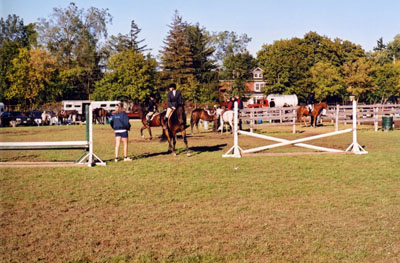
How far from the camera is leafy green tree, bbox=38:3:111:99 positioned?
7575cm

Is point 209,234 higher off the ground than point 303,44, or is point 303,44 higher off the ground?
point 303,44

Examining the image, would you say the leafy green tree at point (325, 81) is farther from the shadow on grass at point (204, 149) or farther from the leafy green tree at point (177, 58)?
the shadow on grass at point (204, 149)

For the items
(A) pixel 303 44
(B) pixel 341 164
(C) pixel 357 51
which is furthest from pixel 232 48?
(B) pixel 341 164

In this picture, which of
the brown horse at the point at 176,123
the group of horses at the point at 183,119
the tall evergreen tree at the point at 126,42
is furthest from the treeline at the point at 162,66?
the brown horse at the point at 176,123

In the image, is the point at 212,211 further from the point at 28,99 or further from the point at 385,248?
the point at 28,99

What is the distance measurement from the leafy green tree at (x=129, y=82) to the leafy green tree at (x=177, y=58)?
8.81 m

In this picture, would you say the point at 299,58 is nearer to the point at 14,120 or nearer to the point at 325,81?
the point at 325,81

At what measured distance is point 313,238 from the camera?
629 centimetres

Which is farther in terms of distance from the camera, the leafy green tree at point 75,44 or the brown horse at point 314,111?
the leafy green tree at point 75,44

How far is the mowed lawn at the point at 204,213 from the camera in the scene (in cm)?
583

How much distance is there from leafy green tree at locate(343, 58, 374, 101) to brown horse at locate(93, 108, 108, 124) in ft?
188

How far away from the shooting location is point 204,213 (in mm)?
7840

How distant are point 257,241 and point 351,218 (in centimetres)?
207

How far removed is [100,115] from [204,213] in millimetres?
43984
